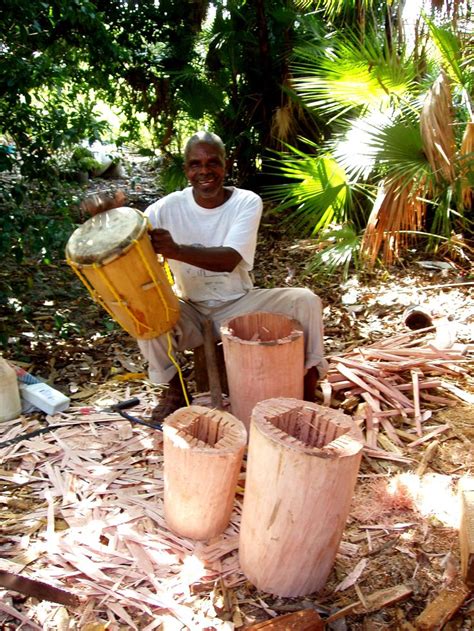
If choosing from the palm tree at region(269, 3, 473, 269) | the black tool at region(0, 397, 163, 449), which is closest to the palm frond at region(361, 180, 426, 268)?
the palm tree at region(269, 3, 473, 269)

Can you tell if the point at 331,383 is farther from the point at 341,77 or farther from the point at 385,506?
the point at 341,77

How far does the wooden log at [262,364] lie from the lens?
286cm

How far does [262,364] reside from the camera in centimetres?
288

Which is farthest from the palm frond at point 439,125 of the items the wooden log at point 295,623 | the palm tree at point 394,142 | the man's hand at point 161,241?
the wooden log at point 295,623

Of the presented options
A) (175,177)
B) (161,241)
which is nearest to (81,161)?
(175,177)

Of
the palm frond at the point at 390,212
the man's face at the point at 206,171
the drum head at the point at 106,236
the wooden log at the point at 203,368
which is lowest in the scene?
the wooden log at the point at 203,368

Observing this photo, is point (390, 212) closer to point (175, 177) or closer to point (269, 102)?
point (175, 177)

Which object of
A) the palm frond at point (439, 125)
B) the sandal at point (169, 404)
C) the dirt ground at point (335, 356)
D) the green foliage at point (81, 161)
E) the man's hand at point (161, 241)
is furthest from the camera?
the green foliage at point (81, 161)

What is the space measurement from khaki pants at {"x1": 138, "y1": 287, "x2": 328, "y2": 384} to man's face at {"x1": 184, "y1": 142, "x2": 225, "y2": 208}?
1.91 feet

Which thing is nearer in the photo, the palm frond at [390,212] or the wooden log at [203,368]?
the wooden log at [203,368]

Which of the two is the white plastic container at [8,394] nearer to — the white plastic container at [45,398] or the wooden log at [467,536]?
the white plastic container at [45,398]

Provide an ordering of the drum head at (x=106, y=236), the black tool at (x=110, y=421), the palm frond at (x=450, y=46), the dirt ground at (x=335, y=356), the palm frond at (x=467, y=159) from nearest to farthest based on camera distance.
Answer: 1. the dirt ground at (x=335, y=356)
2. the drum head at (x=106, y=236)
3. the black tool at (x=110, y=421)
4. the palm frond at (x=467, y=159)
5. the palm frond at (x=450, y=46)

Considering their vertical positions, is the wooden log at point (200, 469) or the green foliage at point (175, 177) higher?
the green foliage at point (175, 177)

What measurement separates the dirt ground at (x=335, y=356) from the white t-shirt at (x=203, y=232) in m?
0.74
